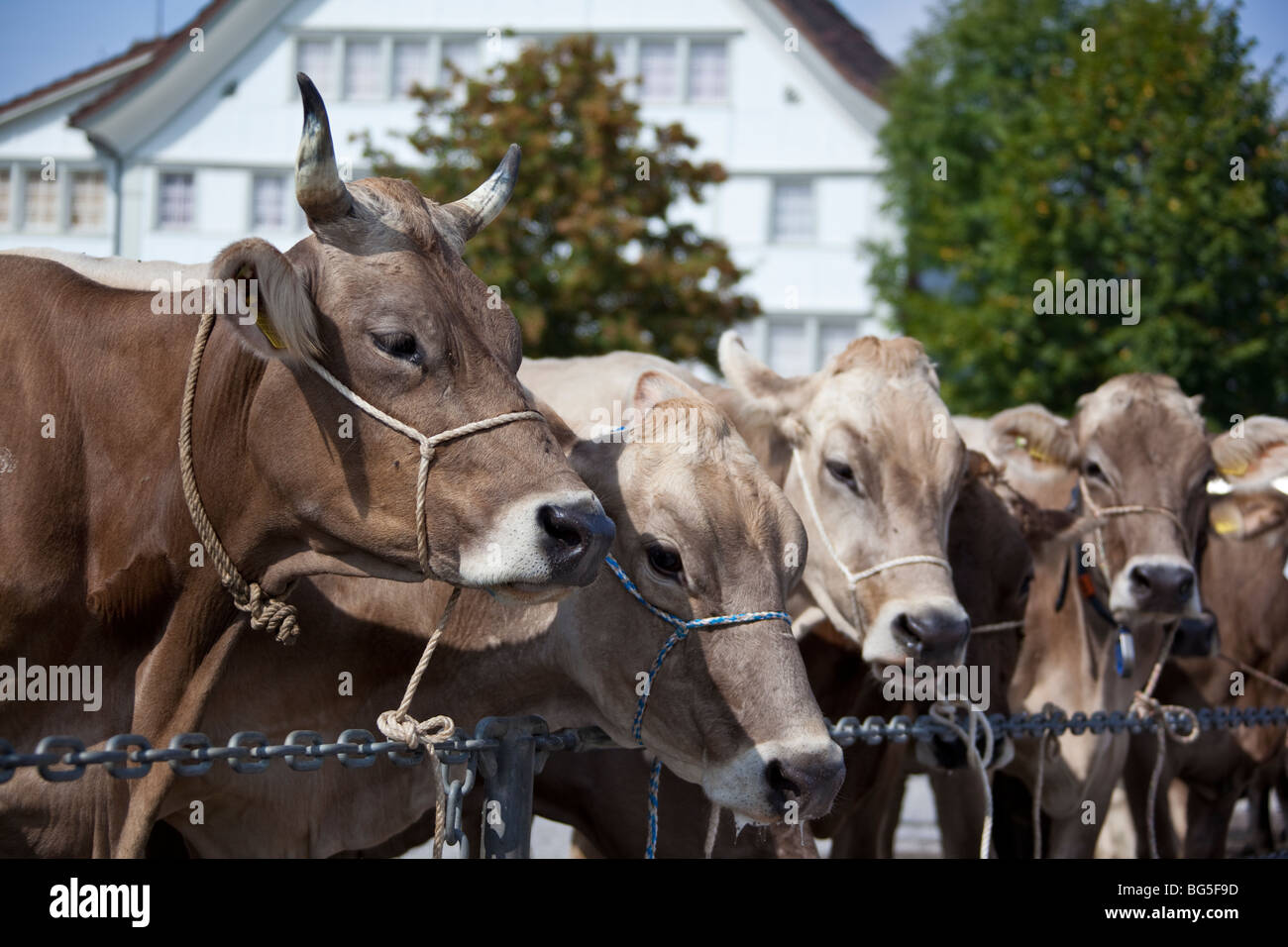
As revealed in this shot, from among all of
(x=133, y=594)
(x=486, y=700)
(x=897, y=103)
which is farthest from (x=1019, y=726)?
(x=897, y=103)

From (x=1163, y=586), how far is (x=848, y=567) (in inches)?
67.1

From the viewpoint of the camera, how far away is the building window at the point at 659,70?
26797mm

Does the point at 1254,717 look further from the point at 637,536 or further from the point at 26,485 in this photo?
the point at 26,485

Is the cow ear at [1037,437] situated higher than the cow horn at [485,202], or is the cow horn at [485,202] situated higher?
the cow horn at [485,202]

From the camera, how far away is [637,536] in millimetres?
3225

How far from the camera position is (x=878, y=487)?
14.1 feet

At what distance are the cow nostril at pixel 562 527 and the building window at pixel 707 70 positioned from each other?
83.0 feet

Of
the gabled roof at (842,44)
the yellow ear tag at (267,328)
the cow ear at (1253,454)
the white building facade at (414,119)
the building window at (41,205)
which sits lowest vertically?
the cow ear at (1253,454)

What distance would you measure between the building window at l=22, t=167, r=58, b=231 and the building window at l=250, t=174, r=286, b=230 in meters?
3.69

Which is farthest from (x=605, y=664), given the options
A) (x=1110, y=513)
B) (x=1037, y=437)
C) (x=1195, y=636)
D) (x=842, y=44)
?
(x=842, y=44)

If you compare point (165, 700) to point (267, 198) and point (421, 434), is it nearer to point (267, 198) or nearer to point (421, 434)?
point (421, 434)

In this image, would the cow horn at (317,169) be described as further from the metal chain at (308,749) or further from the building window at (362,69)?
the building window at (362,69)

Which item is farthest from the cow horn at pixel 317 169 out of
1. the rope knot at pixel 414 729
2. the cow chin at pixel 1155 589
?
the cow chin at pixel 1155 589

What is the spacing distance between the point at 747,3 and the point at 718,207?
3979mm
